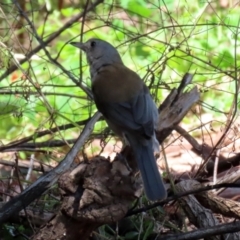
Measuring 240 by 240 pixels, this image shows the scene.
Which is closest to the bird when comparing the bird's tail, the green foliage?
the bird's tail

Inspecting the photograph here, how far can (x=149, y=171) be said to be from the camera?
3.50 meters

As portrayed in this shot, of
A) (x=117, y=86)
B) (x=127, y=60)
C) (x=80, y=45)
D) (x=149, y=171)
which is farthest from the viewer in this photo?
(x=127, y=60)

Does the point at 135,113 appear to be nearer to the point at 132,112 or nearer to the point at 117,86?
the point at 132,112

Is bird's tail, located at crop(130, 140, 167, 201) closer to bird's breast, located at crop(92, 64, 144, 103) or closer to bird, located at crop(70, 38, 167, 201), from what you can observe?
bird, located at crop(70, 38, 167, 201)

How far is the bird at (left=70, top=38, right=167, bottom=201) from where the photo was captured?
348cm

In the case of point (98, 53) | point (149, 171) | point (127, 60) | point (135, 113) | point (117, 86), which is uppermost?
point (127, 60)

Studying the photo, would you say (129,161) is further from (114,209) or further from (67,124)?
(67,124)

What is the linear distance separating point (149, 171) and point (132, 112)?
56cm

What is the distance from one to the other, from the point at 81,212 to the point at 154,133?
2.39ft

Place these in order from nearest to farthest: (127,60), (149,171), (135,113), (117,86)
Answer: (149,171)
(135,113)
(117,86)
(127,60)

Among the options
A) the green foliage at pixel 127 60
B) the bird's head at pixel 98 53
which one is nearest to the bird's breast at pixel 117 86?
the green foliage at pixel 127 60

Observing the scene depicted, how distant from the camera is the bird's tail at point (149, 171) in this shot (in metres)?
3.40

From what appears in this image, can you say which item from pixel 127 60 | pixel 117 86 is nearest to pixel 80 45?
pixel 117 86

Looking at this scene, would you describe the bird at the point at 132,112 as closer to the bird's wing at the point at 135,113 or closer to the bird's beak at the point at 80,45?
the bird's wing at the point at 135,113
